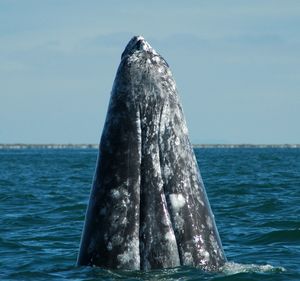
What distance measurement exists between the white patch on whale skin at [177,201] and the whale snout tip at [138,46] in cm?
137

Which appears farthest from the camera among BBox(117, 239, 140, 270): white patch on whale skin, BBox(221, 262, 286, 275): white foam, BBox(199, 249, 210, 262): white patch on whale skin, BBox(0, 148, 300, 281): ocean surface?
BBox(0, 148, 300, 281): ocean surface

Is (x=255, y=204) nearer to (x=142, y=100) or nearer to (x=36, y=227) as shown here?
(x=36, y=227)

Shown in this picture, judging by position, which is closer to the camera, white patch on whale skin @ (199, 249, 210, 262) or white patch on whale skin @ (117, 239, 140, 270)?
white patch on whale skin @ (117, 239, 140, 270)

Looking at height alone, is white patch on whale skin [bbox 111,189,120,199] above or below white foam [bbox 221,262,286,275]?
above

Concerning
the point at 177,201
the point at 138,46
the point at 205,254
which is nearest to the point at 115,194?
the point at 177,201

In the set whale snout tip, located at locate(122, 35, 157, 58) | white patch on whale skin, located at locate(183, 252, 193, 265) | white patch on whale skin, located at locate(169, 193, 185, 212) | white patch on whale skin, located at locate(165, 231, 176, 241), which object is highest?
whale snout tip, located at locate(122, 35, 157, 58)

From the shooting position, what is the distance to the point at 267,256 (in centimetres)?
1133

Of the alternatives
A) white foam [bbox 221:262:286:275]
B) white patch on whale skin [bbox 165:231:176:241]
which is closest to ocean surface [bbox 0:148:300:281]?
white foam [bbox 221:262:286:275]

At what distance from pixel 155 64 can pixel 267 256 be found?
400 cm

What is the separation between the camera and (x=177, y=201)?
7.77m

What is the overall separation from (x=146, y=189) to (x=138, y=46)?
1.40 meters

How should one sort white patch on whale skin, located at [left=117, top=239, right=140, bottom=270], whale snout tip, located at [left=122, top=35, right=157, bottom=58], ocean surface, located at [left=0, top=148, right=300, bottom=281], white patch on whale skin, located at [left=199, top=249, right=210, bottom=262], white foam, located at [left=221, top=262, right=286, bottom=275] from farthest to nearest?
ocean surface, located at [left=0, top=148, right=300, bottom=281]
whale snout tip, located at [left=122, top=35, right=157, bottom=58]
white foam, located at [left=221, top=262, right=286, bottom=275]
white patch on whale skin, located at [left=199, top=249, right=210, bottom=262]
white patch on whale skin, located at [left=117, top=239, right=140, bottom=270]

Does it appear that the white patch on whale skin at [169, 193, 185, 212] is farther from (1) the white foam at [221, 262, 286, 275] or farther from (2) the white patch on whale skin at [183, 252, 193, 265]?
(1) the white foam at [221, 262, 286, 275]

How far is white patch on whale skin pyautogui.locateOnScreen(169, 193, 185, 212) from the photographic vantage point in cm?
774
